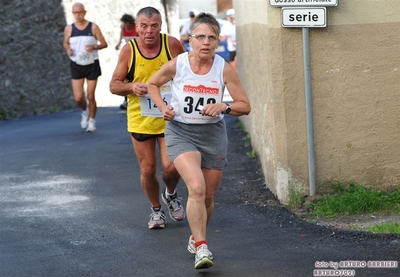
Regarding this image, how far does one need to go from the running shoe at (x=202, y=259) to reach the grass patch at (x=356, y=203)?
2134mm

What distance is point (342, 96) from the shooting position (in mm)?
8438

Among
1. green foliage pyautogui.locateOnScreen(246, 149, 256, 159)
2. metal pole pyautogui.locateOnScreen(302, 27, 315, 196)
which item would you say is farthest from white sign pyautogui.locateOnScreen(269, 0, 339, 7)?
green foliage pyautogui.locateOnScreen(246, 149, 256, 159)

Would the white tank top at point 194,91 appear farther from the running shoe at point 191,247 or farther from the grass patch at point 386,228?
the grass patch at point 386,228

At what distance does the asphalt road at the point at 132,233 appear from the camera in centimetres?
658

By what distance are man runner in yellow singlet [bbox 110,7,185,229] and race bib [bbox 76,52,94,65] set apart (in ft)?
21.5

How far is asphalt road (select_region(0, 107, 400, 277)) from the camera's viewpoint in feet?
21.6

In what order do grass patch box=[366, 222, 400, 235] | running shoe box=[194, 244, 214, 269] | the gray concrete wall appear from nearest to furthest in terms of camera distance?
running shoe box=[194, 244, 214, 269]
grass patch box=[366, 222, 400, 235]
the gray concrete wall

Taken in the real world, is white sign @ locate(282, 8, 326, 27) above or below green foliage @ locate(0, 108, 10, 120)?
above

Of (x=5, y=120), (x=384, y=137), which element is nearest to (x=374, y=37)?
(x=384, y=137)

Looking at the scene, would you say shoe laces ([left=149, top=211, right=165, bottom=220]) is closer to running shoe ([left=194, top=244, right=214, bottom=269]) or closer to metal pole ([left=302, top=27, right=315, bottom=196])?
metal pole ([left=302, top=27, right=315, bottom=196])

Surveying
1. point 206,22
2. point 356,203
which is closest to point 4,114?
point 356,203

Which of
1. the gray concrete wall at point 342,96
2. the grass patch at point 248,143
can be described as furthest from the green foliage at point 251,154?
the gray concrete wall at point 342,96

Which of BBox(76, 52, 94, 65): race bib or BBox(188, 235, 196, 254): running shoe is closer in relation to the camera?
BBox(188, 235, 196, 254): running shoe

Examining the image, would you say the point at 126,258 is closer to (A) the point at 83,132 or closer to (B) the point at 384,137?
(B) the point at 384,137
